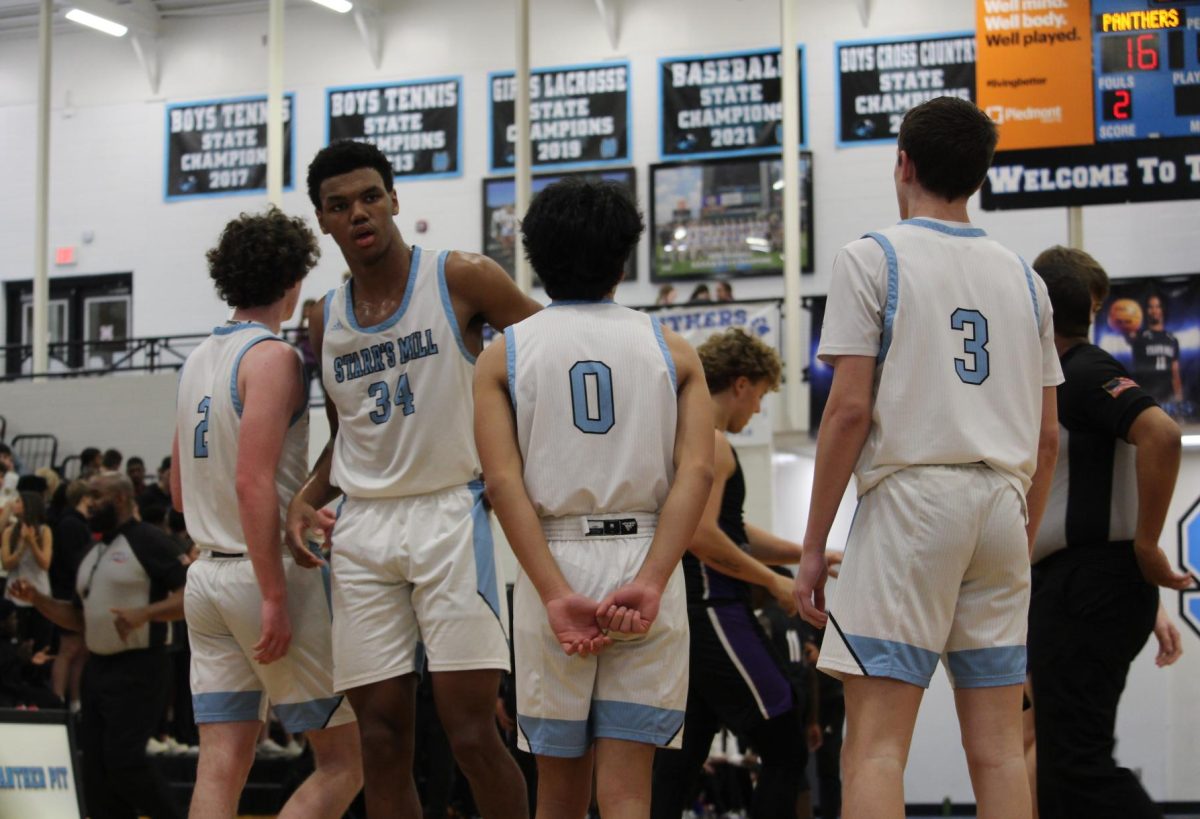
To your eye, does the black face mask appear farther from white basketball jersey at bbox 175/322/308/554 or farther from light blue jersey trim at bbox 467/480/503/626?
light blue jersey trim at bbox 467/480/503/626

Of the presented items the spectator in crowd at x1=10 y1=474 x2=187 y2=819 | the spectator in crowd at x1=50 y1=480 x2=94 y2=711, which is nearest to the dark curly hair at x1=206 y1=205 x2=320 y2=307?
the spectator in crowd at x1=10 y1=474 x2=187 y2=819

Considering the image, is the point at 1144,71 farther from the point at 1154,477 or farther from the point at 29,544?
the point at 29,544

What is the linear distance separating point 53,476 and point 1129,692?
345 inches

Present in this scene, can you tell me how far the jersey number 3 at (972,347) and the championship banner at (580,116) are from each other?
A: 14495 millimetres

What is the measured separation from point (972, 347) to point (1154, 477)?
1.06 m

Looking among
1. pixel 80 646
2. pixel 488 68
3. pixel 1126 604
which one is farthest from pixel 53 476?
pixel 1126 604

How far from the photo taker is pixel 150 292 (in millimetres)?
18812

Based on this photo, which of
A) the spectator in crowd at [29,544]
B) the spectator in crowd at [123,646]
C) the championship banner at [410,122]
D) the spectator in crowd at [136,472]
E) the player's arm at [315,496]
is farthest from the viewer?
the championship banner at [410,122]

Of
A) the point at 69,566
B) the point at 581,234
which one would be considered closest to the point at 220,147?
the point at 69,566

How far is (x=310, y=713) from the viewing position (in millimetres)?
3600

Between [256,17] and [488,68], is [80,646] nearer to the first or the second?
[488,68]

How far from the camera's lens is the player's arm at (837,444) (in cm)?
291

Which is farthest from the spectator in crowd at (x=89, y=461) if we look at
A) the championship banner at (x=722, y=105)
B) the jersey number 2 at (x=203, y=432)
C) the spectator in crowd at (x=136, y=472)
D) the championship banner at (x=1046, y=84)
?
the jersey number 2 at (x=203, y=432)

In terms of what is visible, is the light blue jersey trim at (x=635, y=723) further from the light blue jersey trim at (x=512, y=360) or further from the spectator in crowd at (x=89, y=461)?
the spectator in crowd at (x=89, y=461)
